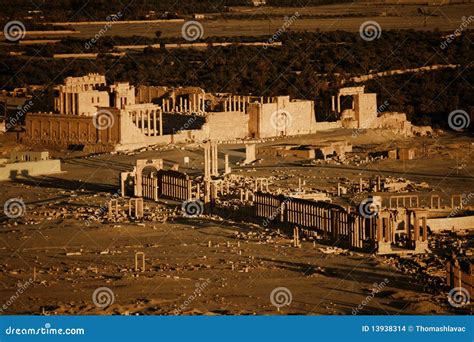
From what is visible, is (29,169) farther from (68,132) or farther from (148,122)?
(148,122)

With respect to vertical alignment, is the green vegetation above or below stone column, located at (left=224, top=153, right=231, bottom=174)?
above

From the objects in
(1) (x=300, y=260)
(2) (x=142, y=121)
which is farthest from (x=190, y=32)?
(1) (x=300, y=260)

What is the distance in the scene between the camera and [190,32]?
95.1 meters

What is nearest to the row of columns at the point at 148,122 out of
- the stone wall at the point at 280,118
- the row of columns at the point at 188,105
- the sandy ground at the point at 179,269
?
the stone wall at the point at 280,118

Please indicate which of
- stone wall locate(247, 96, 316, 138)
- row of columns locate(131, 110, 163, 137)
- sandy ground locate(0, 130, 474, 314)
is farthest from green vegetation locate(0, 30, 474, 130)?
sandy ground locate(0, 130, 474, 314)

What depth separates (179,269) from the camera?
108 ft

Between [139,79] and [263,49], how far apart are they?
14757 millimetres

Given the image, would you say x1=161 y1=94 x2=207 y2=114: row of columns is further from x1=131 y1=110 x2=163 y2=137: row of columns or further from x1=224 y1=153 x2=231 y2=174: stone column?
x1=224 y1=153 x2=231 y2=174: stone column

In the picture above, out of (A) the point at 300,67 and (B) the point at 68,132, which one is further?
(A) the point at 300,67

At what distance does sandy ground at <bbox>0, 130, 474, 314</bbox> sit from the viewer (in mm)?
30141

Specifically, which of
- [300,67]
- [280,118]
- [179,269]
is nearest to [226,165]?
[280,118]

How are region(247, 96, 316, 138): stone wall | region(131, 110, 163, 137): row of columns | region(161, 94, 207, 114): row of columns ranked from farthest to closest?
1. region(161, 94, 207, 114): row of columns
2. region(247, 96, 316, 138): stone wall
3. region(131, 110, 163, 137): row of columns

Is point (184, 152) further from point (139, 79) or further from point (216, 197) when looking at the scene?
point (139, 79)

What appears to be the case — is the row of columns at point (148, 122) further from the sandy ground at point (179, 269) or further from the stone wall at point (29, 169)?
the sandy ground at point (179, 269)
